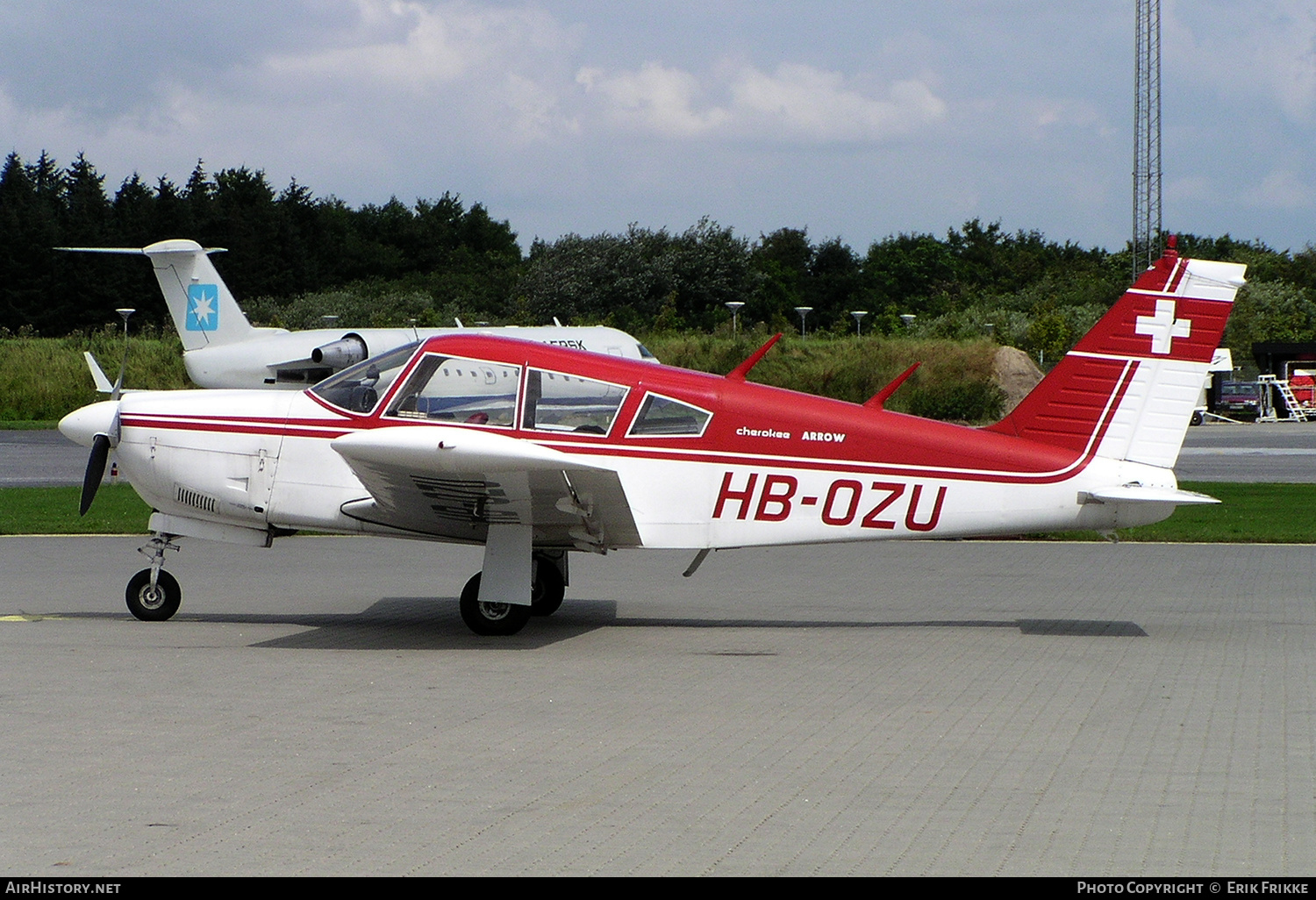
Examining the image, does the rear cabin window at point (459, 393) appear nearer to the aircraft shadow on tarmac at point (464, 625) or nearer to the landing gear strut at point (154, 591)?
the aircraft shadow on tarmac at point (464, 625)

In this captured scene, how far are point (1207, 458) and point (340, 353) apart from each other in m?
20.2

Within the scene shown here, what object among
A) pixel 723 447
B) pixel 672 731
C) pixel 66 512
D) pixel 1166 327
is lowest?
pixel 66 512

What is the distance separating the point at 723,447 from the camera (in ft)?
31.4

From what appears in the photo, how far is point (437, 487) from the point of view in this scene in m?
8.85

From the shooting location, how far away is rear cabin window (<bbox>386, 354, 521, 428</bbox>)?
31.1 feet

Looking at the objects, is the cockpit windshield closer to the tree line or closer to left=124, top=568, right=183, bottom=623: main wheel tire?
left=124, top=568, right=183, bottom=623: main wheel tire

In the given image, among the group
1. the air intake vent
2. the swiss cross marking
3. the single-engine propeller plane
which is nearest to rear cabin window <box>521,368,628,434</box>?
the air intake vent

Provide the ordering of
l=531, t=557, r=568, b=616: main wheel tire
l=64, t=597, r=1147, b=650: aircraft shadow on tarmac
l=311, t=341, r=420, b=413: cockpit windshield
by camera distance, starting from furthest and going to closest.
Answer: l=531, t=557, r=568, b=616: main wheel tire → l=311, t=341, r=420, b=413: cockpit windshield → l=64, t=597, r=1147, b=650: aircraft shadow on tarmac

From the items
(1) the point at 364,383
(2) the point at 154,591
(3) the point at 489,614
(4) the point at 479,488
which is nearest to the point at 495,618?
(3) the point at 489,614

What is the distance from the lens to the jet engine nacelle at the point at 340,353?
3130cm

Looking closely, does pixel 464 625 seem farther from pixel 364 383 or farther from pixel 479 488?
pixel 364 383

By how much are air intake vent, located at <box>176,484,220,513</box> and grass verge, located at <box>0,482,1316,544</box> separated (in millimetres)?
7046
